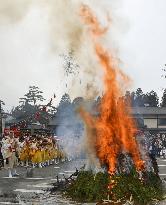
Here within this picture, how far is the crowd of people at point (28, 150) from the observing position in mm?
22016

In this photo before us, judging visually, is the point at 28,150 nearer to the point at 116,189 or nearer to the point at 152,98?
the point at 116,189

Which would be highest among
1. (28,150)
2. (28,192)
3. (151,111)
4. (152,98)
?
(152,98)

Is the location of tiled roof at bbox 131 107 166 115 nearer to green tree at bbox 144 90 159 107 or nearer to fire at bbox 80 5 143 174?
green tree at bbox 144 90 159 107

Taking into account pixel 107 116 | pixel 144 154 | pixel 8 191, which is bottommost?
pixel 8 191

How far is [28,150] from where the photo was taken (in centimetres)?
2584

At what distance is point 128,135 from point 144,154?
4.63 ft

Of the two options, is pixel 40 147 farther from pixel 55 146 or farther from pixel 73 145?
pixel 73 145

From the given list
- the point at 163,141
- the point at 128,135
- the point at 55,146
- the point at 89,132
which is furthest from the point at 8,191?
the point at 163,141

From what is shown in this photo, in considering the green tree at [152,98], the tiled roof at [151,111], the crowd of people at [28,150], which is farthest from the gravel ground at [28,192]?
the green tree at [152,98]

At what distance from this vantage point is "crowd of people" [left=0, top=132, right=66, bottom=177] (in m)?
22.0

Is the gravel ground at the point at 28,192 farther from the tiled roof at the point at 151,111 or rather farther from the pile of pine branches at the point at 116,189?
the tiled roof at the point at 151,111

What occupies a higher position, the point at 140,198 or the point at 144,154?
the point at 144,154

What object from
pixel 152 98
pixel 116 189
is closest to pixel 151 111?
pixel 152 98

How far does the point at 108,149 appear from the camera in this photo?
43.3ft
